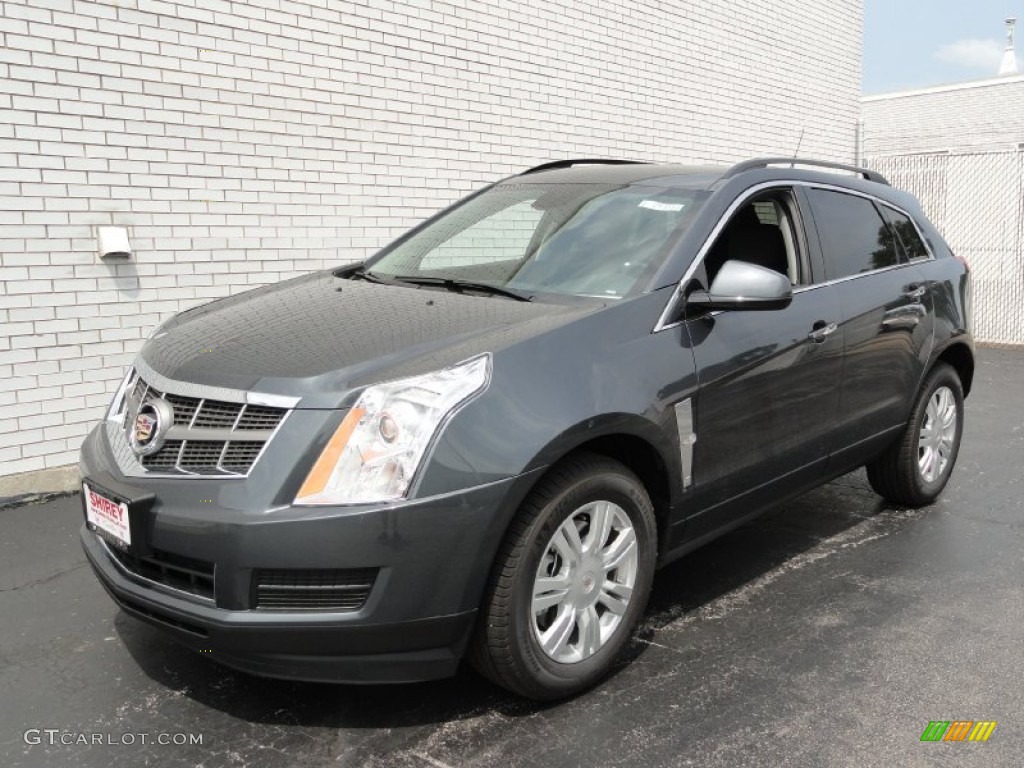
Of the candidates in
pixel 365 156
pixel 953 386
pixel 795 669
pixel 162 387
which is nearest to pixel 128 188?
pixel 365 156

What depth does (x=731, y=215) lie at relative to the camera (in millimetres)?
3686

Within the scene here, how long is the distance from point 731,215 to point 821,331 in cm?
68

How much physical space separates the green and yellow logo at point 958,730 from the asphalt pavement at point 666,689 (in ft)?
0.09

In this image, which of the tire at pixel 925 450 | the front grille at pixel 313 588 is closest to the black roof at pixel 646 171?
the tire at pixel 925 450

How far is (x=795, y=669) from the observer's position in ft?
10.7

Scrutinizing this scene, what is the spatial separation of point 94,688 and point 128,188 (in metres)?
3.22

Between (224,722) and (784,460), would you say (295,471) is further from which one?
(784,460)

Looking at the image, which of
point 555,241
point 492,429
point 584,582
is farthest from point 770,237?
point 492,429

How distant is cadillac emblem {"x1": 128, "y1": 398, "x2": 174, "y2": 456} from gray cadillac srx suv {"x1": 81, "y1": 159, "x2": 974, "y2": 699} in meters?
0.01

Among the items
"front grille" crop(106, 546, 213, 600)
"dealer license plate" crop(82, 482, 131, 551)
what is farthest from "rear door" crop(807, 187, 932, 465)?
"dealer license plate" crop(82, 482, 131, 551)

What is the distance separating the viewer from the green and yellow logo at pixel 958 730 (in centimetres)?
282

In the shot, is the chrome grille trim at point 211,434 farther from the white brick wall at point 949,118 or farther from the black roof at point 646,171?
the white brick wall at point 949,118

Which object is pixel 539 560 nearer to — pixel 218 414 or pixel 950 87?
pixel 218 414

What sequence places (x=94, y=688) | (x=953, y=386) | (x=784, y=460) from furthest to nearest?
(x=953, y=386)
(x=784, y=460)
(x=94, y=688)
